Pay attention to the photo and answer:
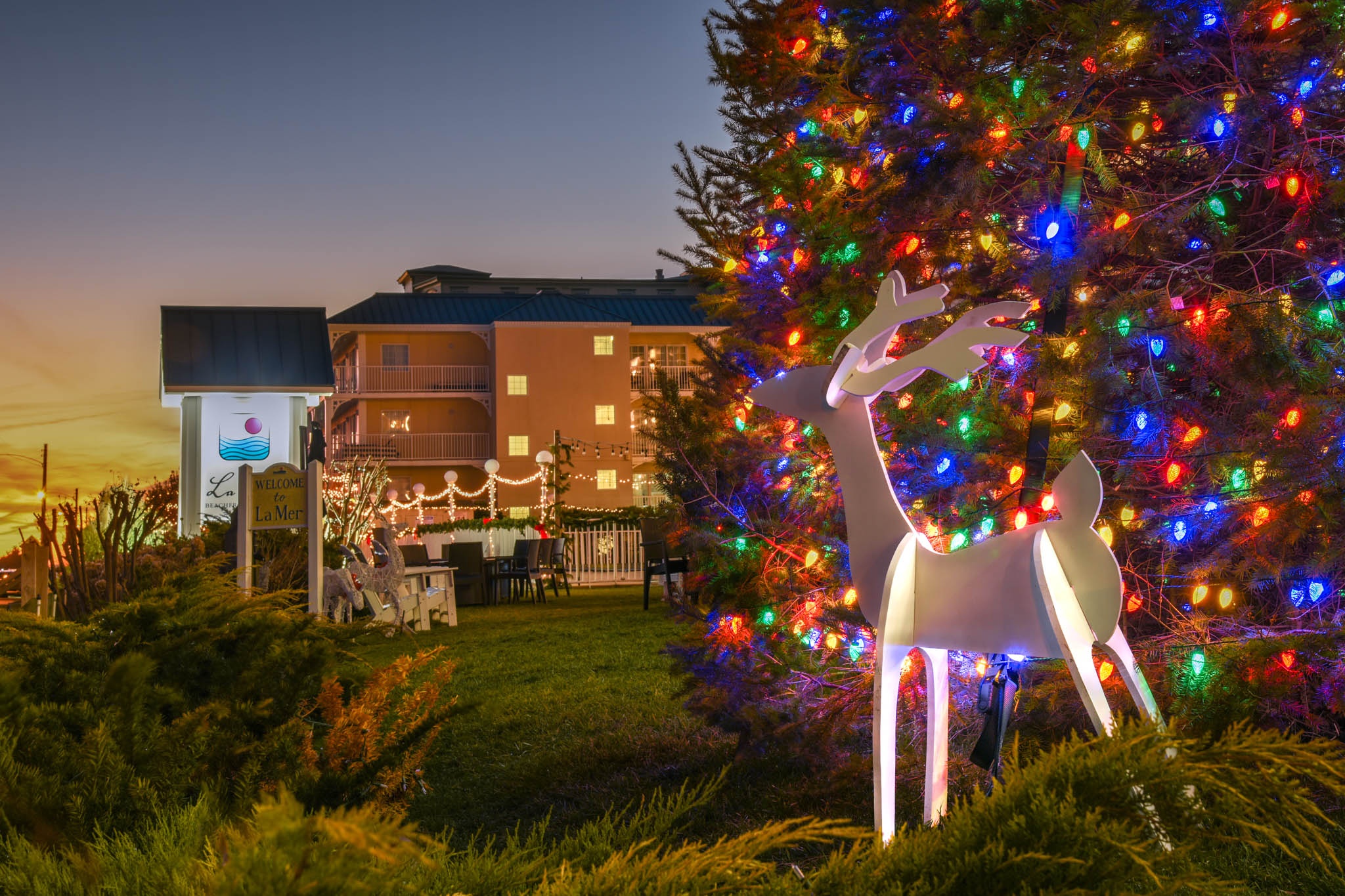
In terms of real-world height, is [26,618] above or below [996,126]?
below

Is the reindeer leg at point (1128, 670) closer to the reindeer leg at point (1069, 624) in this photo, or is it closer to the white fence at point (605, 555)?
the reindeer leg at point (1069, 624)

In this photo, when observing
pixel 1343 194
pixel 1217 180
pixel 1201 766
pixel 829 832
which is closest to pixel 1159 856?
pixel 1201 766

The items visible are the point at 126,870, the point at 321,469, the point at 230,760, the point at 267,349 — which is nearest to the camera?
the point at 126,870

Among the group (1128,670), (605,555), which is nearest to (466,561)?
(605,555)

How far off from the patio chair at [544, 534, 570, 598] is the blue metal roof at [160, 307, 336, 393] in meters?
4.29

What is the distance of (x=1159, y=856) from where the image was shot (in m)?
0.92

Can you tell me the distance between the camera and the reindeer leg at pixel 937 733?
2.49m

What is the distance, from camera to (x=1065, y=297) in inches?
125

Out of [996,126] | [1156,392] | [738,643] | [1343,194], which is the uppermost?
[996,126]

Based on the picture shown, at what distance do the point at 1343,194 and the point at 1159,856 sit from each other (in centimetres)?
276

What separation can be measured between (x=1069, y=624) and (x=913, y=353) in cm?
76

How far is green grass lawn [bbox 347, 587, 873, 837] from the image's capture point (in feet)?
12.9

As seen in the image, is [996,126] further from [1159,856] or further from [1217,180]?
[1159,856]

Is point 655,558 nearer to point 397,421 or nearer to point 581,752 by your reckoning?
point 581,752
